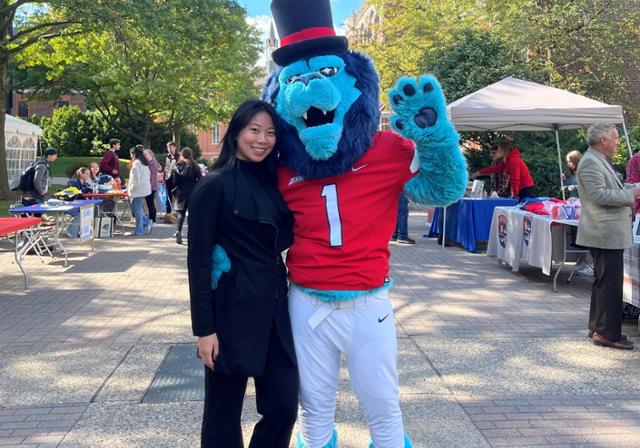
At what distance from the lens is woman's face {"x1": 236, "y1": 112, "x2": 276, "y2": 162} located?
2.44 meters

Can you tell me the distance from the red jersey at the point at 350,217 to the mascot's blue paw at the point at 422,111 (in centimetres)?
11

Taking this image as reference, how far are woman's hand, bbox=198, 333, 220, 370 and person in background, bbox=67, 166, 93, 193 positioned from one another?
10574 millimetres

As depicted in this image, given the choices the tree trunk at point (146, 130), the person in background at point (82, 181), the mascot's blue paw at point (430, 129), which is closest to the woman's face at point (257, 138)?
the mascot's blue paw at point (430, 129)

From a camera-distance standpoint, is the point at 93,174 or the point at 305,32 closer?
the point at 305,32

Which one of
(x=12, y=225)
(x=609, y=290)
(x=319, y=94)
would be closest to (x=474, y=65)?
(x=609, y=290)

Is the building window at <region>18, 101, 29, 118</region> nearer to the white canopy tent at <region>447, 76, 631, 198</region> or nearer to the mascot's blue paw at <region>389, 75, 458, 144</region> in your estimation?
the white canopy tent at <region>447, 76, 631, 198</region>

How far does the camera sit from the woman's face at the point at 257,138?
244 cm

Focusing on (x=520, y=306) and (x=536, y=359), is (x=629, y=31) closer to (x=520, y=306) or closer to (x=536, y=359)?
(x=520, y=306)

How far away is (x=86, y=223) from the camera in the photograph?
31.8 ft

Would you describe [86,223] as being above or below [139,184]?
below

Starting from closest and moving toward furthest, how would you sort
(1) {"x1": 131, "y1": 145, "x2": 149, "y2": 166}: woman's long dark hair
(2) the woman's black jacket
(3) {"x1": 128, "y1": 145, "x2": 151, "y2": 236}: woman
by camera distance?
(2) the woman's black jacket
(3) {"x1": 128, "y1": 145, "x2": 151, "y2": 236}: woman
(1) {"x1": 131, "y1": 145, "x2": 149, "y2": 166}: woman's long dark hair

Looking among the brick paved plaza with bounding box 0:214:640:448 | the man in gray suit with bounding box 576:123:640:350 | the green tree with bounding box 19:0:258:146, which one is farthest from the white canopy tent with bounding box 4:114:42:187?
the man in gray suit with bounding box 576:123:640:350

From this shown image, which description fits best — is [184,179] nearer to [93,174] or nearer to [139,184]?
[139,184]

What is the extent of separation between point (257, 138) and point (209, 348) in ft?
2.75
